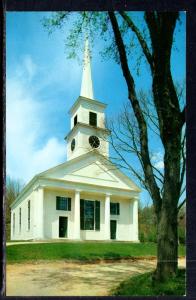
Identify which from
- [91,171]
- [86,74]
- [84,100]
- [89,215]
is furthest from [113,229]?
[86,74]

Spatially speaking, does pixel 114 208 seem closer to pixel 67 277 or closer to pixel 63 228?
pixel 63 228

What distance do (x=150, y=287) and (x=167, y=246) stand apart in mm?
770

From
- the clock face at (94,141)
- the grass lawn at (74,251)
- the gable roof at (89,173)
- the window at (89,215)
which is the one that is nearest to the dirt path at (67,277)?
the grass lawn at (74,251)

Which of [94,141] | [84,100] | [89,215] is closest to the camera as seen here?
[84,100]

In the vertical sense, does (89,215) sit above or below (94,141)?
below

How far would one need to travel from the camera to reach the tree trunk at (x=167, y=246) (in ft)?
23.4

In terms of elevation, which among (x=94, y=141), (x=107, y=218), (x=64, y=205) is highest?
(x=94, y=141)

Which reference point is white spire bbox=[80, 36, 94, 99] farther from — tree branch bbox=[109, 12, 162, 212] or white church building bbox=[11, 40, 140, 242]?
tree branch bbox=[109, 12, 162, 212]

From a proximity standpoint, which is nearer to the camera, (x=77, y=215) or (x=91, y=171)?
(x=91, y=171)

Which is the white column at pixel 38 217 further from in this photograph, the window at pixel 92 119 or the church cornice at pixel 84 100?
the church cornice at pixel 84 100

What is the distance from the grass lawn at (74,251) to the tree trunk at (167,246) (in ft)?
0.68

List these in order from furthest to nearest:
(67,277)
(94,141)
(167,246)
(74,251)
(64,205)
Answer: (64,205)
(94,141)
(74,251)
(67,277)
(167,246)

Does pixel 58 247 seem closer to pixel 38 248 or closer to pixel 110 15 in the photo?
pixel 38 248

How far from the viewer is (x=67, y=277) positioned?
7379 millimetres
